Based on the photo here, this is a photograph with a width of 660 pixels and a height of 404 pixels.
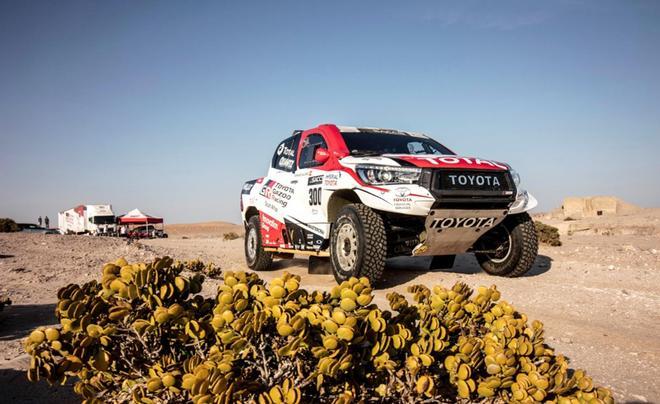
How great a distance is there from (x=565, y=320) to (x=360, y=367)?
10.5ft

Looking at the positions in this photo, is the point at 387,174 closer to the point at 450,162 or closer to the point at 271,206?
the point at 450,162

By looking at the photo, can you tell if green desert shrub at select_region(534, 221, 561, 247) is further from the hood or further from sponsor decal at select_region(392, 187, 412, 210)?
sponsor decal at select_region(392, 187, 412, 210)

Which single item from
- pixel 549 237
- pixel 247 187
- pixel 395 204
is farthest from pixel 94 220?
pixel 395 204

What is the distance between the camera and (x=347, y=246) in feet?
18.1

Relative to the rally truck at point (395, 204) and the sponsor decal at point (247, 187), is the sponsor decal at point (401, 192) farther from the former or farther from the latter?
the sponsor decal at point (247, 187)

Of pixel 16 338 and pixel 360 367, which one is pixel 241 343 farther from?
pixel 16 338

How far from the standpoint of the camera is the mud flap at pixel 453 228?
511 cm

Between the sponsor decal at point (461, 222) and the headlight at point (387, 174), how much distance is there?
0.55 meters

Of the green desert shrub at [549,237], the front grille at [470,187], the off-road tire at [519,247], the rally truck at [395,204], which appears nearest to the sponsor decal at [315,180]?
the rally truck at [395,204]

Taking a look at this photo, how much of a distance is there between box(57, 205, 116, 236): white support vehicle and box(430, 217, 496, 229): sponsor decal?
115ft

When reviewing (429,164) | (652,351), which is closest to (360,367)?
(652,351)

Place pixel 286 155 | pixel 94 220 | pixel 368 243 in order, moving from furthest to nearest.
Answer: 1. pixel 94 220
2. pixel 286 155
3. pixel 368 243

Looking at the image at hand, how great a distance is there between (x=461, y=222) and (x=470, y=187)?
0.42 m

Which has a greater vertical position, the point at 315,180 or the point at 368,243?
the point at 315,180
